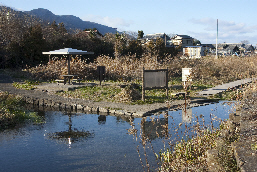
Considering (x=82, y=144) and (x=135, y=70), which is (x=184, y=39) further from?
(x=82, y=144)

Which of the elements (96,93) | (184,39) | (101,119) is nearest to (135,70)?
(96,93)

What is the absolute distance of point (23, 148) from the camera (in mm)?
6898

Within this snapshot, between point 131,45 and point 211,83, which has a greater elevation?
point 131,45

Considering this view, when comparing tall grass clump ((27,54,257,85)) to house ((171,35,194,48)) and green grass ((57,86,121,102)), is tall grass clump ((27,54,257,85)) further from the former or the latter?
house ((171,35,194,48))

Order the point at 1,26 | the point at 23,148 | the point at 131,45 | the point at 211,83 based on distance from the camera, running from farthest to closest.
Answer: the point at 131,45 → the point at 1,26 → the point at 211,83 → the point at 23,148

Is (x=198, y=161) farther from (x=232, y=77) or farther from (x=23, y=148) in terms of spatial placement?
(x=232, y=77)

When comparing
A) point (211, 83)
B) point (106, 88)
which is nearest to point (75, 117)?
point (106, 88)

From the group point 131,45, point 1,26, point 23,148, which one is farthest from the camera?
point 131,45

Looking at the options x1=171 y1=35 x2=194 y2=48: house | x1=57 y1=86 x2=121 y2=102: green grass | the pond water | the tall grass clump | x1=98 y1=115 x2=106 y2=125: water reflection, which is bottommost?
the pond water

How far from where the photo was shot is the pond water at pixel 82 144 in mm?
5727

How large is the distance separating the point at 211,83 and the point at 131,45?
48.1ft

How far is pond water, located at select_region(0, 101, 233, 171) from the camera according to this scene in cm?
573

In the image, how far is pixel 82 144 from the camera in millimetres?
7195

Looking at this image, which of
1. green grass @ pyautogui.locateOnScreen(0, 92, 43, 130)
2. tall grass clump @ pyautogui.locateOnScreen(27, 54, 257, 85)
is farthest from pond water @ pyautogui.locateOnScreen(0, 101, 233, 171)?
tall grass clump @ pyautogui.locateOnScreen(27, 54, 257, 85)
